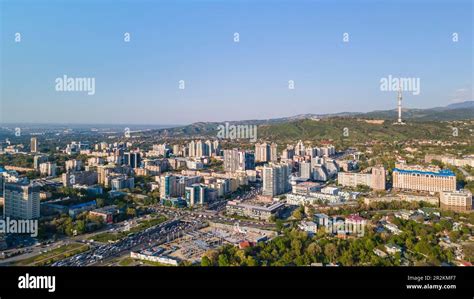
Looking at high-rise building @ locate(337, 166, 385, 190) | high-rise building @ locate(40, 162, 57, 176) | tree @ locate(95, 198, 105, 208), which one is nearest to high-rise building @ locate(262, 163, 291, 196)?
high-rise building @ locate(337, 166, 385, 190)

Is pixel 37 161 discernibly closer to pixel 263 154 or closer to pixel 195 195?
pixel 195 195

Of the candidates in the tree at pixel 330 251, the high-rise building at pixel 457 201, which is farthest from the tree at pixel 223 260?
the high-rise building at pixel 457 201

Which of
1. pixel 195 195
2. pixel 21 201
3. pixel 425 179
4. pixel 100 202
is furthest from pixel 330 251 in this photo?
pixel 425 179

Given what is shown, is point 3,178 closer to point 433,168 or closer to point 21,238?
point 21,238

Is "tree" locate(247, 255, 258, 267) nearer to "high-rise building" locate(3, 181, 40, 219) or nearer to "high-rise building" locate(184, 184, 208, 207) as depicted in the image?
"high-rise building" locate(184, 184, 208, 207)
